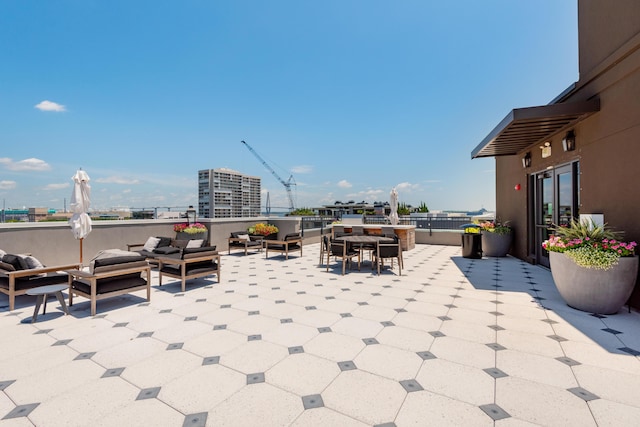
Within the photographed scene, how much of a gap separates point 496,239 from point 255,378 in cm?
810

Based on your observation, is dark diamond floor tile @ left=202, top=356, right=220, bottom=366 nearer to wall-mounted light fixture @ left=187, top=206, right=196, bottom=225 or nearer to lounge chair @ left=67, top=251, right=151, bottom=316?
lounge chair @ left=67, top=251, right=151, bottom=316

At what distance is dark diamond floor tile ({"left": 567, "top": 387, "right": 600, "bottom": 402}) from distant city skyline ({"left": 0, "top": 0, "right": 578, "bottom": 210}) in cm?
451

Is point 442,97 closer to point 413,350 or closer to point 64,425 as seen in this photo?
point 413,350

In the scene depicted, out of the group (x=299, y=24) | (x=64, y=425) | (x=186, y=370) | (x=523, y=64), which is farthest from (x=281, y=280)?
(x=299, y=24)

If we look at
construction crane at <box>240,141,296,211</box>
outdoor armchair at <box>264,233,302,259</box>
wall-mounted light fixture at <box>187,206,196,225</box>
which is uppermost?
construction crane at <box>240,141,296,211</box>

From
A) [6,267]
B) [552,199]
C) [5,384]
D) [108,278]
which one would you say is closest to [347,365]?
[5,384]

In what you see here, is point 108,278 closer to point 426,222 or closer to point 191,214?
point 191,214

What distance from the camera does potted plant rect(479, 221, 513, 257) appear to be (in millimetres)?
7836

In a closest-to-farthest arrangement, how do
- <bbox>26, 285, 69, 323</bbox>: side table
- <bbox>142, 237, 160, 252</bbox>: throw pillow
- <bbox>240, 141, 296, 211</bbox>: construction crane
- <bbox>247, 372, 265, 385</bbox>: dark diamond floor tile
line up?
<bbox>247, 372, 265, 385</bbox>: dark diamond floor tile < <bbox>26, 285, 69, 323</bbox>: side table < <bbox>142, 237, 160, 252</bbox>: throw pillow < <bbox>240, 141, 296, 211</bbox>: construction crane

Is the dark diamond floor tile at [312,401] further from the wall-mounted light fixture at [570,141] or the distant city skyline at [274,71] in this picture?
the wall-mounted light fixture at [570,141]

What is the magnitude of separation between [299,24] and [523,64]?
307 inches

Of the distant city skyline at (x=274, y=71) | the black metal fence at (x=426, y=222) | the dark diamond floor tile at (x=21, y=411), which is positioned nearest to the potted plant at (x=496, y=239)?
the distant city skyline at (x=274, y=71)

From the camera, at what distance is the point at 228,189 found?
137 ft

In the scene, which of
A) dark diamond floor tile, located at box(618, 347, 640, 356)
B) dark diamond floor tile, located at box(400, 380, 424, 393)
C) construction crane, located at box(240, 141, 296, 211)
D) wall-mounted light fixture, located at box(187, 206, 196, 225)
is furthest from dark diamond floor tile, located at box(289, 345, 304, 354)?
construction crane, located at box(240, 141, 296, 211)
